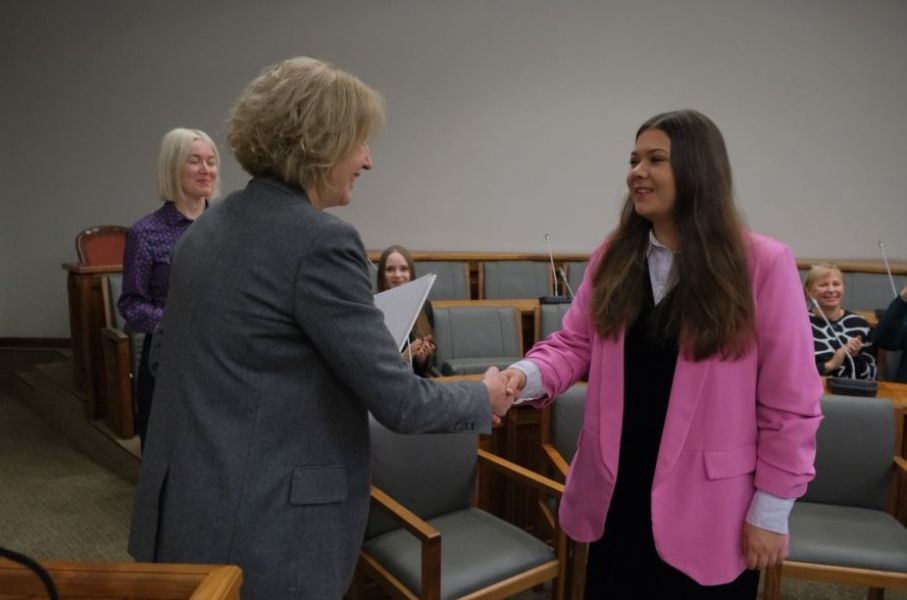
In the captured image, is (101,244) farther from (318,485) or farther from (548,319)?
(318,485)

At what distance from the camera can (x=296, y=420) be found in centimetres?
88

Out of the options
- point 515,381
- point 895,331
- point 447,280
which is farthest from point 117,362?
point 895,331

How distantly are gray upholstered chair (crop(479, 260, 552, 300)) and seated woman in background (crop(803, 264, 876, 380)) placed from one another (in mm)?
1923

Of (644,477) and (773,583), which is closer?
(644,477)

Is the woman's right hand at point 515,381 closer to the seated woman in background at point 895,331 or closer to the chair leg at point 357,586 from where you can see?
the chair leg at point 357,586

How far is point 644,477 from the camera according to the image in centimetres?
112

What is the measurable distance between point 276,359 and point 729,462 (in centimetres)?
69

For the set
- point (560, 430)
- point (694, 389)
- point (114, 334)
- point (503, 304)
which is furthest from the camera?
point (503, 304)

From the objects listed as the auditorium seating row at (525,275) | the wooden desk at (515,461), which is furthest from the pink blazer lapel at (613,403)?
the auditorium seating row at (525,275)

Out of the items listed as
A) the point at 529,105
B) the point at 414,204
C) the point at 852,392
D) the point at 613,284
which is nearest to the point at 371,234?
the point at 414,204

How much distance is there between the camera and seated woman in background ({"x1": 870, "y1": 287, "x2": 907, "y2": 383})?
8.97 feet

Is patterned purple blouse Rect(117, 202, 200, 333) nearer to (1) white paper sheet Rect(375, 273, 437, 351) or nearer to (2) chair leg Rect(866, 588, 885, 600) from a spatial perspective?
(1) white paper sheet Rect(375, 273, 437, 351)

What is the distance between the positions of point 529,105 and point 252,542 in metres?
4.42

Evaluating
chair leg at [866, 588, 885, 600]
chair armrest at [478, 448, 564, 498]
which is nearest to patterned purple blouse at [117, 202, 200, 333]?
chair armrest at [478, 448, 564, 498]
